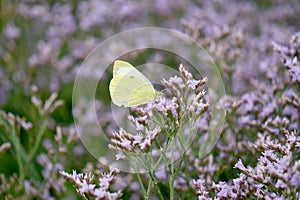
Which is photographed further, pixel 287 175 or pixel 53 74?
pixel 53 74

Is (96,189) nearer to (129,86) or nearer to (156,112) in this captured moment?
(156,112)

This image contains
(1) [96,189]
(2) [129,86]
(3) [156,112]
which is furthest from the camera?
(2) [129,86]

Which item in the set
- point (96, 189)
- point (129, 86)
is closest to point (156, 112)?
point (129, 86)

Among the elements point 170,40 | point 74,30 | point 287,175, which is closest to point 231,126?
point 287,175

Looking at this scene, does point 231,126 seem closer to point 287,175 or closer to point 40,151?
point 287,175

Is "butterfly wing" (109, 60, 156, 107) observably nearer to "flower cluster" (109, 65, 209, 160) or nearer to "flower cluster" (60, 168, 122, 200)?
"flower cluster" (109, 65, 209, 160)

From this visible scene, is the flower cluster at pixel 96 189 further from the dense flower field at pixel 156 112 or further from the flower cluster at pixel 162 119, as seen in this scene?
the flower cluster at pixel 162 119
